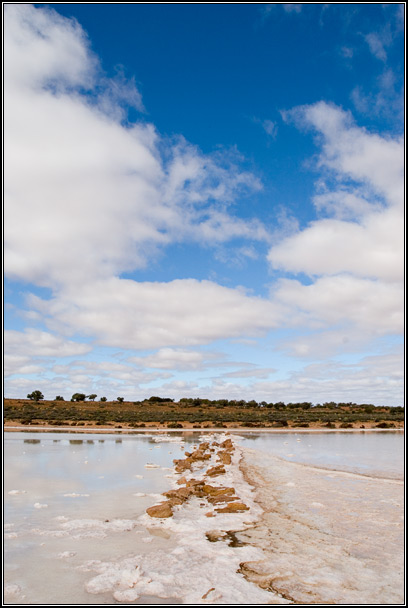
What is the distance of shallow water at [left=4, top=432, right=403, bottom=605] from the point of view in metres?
6.96

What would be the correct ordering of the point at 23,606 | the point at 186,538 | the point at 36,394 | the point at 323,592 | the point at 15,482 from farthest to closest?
the point at 36,394 → the point at 15,482 → the point at 186,538 → the point at 323,592 → the point at 23,606

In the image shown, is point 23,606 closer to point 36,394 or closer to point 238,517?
point 238,517

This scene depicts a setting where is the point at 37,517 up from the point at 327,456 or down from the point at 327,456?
up

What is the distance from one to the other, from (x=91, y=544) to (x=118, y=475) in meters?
9.80

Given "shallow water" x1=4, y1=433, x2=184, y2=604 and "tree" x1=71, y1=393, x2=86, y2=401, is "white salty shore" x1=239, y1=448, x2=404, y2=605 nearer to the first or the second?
"shallow water" x1=4, y1=433, x2=184, y2=604

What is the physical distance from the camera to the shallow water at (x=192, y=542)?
6.96 meters

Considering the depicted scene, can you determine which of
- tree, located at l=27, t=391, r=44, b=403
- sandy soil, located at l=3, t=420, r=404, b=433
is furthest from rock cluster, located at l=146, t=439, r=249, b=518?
tree, located at l=27, t=391, r=44, b=403

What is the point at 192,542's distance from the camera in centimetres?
927

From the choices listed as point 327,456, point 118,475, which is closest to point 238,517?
point 118,475

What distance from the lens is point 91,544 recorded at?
9.05 metres

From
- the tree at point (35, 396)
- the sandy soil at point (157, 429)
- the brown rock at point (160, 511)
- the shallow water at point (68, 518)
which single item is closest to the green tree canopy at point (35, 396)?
the tree at point (35, 396)

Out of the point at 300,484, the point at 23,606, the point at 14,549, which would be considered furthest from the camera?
the point at 300,484

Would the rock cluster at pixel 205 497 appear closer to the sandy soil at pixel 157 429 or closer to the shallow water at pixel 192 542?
the shallow water at pixel 192 542

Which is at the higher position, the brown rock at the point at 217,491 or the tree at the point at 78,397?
the brown rock at the point at 217,491
